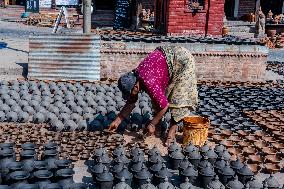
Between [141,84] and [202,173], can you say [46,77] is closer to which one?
[141,84]

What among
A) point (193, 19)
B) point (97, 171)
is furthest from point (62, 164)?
point (193, 19)

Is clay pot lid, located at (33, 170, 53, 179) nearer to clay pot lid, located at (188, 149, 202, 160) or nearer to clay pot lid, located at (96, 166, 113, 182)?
clay pot lid, located at (96, 166, 113, 182)

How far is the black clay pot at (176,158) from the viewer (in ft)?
22.9

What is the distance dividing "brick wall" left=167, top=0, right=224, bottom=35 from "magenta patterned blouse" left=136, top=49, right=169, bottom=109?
8243mm

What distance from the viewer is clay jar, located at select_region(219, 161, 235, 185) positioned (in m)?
6.34

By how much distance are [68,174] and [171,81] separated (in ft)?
9.83

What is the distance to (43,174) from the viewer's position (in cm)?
594

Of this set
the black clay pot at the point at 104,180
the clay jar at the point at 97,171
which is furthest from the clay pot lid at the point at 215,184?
the clay jar at the point at 97,171

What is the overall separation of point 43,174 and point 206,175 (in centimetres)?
236

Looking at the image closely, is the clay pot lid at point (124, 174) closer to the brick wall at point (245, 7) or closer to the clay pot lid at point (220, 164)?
the clay pot lid at point (220, 164)

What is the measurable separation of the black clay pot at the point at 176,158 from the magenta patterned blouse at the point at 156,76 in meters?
1.09

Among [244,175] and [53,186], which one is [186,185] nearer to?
[244,175]

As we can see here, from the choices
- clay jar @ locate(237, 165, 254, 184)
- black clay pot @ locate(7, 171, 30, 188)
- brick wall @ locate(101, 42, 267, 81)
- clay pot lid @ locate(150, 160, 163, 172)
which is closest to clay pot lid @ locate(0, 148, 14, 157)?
black clay pot @ locate(7, 171, 30, 188)

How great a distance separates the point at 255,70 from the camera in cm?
1411
